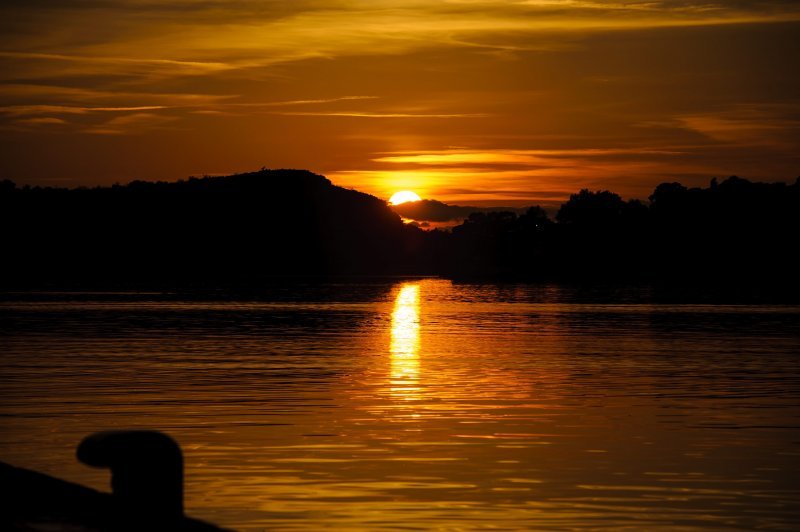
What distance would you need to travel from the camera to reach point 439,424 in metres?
30.1

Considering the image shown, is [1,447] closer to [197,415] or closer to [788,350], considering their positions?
[197,415]

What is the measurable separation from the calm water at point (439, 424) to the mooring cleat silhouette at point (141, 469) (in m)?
7.32

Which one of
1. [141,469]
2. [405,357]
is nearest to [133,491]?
[141,469]

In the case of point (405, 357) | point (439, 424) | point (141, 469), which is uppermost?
point (141, 469)

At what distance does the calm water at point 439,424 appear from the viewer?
20.9 meters

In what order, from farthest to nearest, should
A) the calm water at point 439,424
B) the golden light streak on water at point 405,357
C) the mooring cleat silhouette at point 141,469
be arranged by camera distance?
the golden light streak on water at point 405,357 < the calm water at point 439,424 < the mooring cleat silhouette at point 141,469

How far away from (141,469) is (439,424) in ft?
61.2

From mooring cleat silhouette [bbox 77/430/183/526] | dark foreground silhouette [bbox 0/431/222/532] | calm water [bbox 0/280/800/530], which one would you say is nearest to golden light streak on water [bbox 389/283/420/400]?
calm water [bbox 0/280/800/530]

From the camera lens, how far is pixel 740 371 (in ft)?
152

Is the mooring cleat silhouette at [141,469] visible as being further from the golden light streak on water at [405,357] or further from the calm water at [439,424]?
the golden light streak on water at [405,357]

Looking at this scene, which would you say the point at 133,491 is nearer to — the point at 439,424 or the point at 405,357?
the point at 439,424

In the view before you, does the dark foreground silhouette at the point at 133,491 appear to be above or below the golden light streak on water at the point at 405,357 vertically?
above

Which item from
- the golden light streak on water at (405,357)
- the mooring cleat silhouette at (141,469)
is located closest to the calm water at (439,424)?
the golden light streak on water at (405,357)

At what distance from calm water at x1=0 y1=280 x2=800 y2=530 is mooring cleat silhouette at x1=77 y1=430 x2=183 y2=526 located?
7.32 metres
